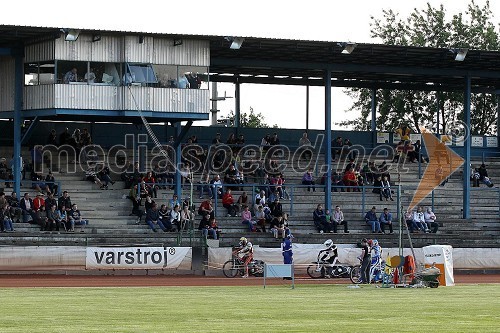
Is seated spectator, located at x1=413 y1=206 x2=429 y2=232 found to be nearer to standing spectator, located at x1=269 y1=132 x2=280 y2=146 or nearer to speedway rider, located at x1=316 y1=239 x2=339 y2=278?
standing spectator, located at x1=269 y1=132 x2=280 y2=146

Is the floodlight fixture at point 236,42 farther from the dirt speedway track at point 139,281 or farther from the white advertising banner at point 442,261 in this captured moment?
the white advertising banner at point 442,261

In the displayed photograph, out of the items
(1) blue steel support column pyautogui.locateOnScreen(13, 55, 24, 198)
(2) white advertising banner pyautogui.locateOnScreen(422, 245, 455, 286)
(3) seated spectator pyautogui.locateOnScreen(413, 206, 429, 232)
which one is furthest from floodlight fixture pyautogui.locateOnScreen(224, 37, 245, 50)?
(2) white advertising banner pyautogui.locateOnScreen(422, 245, 455, 286)

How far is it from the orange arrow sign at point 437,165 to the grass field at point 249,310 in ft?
74.8

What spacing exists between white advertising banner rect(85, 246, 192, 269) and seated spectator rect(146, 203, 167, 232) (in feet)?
11.5

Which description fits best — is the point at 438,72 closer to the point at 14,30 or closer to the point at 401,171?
the point at 401,171

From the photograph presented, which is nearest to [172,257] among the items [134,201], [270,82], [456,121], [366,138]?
[134,201]

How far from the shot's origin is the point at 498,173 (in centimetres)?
6272

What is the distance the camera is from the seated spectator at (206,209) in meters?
47.8

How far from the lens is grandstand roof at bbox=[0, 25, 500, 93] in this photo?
48.7 metres

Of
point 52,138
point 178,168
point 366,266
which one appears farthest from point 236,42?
point 366,266

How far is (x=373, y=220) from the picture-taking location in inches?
2031

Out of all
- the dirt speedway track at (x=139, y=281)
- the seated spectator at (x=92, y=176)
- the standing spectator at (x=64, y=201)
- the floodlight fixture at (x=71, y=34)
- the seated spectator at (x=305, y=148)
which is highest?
the floodlight fixture at (x=71, y=34)

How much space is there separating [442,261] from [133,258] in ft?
37.6

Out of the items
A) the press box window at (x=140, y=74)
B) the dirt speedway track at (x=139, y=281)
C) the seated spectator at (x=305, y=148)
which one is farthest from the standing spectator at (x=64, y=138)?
the seated spectator at (x=305, y=148)
